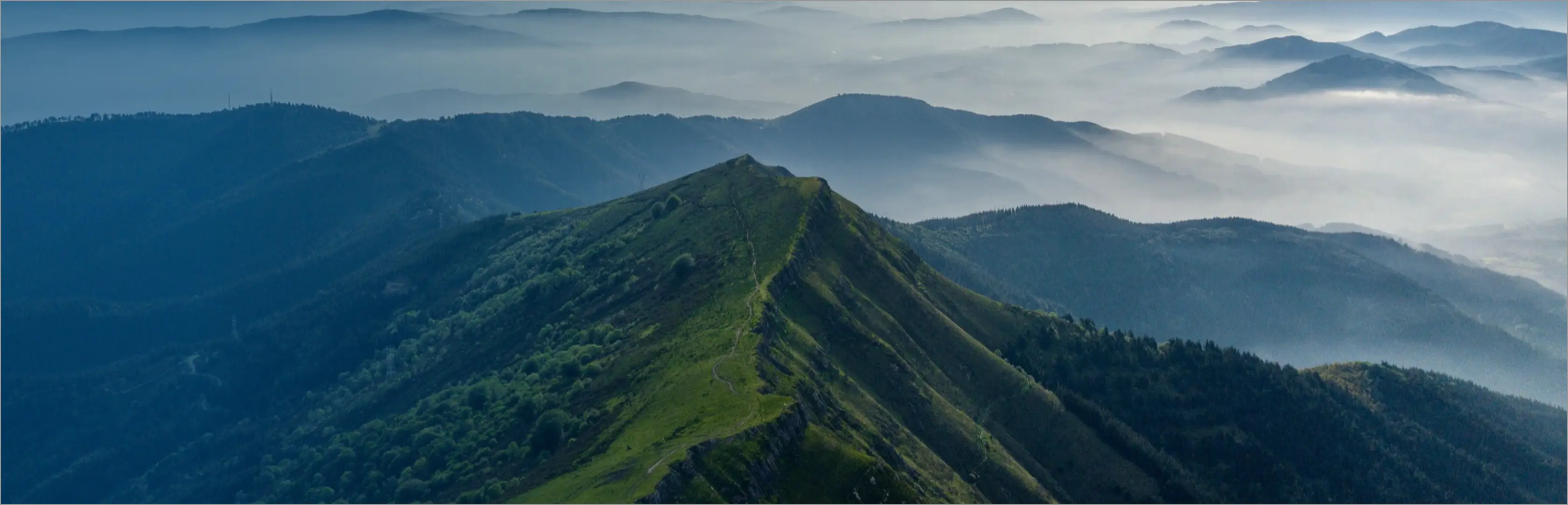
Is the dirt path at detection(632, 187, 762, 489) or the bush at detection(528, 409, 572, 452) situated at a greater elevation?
the dirt path at detection(632, 187, 762, 489)

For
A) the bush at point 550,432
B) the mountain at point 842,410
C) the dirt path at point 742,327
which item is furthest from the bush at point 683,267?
the bush at point 550,432

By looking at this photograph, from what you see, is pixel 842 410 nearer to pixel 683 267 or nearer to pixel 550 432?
pixel 550 432

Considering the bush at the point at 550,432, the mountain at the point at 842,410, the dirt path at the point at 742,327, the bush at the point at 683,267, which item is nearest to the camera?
the dirt path at the point at 742,327

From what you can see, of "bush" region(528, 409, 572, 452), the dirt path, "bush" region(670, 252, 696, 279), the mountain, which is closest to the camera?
the dirt path

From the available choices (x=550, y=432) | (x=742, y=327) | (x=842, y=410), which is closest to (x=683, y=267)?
(x=742, y=327)

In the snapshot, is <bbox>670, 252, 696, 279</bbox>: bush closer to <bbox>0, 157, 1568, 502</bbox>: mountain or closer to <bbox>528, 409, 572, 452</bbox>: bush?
<bbox>0, 157, 1568, 502</bbox>: mountain

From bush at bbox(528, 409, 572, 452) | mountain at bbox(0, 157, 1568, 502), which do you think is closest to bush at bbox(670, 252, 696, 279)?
mountain at bbox(0, 157, 1568, 502)

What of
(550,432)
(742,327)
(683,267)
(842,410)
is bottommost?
(550,432)

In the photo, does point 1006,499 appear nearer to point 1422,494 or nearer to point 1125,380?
point 1125,380

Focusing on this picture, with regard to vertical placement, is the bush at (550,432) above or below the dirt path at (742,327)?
below

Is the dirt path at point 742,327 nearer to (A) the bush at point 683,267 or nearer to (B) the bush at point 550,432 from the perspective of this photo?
(A) the bush at point 683,267
